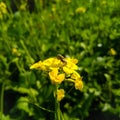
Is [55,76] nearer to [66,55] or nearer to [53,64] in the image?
[53,64]

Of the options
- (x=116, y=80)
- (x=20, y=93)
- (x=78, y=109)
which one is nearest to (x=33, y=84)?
(x=20, y=93)

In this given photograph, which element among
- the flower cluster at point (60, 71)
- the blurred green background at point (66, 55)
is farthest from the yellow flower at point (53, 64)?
the blurred green background at point (66, 55)

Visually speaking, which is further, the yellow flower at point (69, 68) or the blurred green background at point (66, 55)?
the blurred green background at point (66, 55)

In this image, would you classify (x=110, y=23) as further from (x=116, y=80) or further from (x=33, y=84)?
(x=33, y=84)

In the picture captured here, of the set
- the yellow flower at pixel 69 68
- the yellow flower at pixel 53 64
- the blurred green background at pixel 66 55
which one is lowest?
the blurred green background at pixel 66 55

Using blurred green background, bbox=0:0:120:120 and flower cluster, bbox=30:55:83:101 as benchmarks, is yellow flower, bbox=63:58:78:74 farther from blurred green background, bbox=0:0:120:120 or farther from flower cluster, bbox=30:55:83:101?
blurred green background, bbox=0:0:120:120

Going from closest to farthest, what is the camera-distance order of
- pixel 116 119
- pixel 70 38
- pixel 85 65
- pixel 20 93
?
pixel 116 119 < pixel 85 65 < pixel 20 93 < pixel 70 38

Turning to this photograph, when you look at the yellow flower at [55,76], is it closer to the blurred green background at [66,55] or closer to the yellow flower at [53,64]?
the yellow flower at [53,64]

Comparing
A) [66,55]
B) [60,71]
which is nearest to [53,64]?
[60,71]
